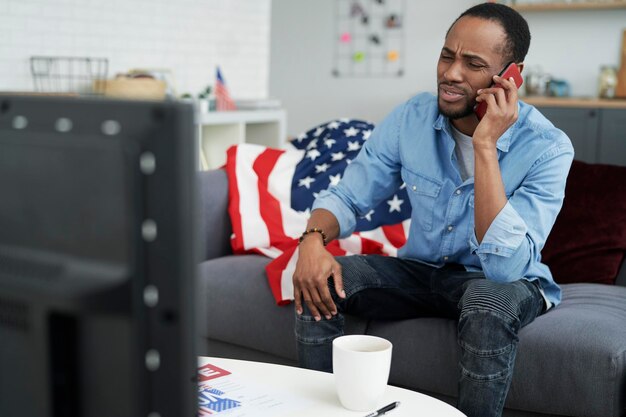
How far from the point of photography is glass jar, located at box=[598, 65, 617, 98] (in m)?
5.61

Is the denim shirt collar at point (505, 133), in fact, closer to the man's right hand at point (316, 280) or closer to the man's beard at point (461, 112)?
the man's beard at point (461, 112)

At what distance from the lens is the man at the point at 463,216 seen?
66.4 inches

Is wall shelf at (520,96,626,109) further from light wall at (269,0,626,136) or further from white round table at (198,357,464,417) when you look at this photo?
white round table at (198,357,464,417)

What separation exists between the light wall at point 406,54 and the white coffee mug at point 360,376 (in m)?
5.16

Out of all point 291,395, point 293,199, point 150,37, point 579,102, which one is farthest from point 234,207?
point 579,102

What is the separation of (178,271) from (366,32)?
21.9ft

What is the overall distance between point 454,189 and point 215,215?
3.05 ft

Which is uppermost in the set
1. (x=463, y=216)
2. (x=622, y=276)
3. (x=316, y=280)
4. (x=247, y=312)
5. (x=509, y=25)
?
(x=509, y=25)

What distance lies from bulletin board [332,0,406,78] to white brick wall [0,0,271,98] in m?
1.52

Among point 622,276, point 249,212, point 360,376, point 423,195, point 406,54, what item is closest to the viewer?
point 360,376

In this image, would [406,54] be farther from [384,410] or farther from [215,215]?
[384,410]

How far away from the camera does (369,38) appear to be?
22.7 ft

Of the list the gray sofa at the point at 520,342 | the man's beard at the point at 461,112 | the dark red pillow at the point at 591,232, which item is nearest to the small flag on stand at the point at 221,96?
the gray sofa at the point at 520,342

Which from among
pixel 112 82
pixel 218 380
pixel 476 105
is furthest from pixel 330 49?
pixel 218 380
